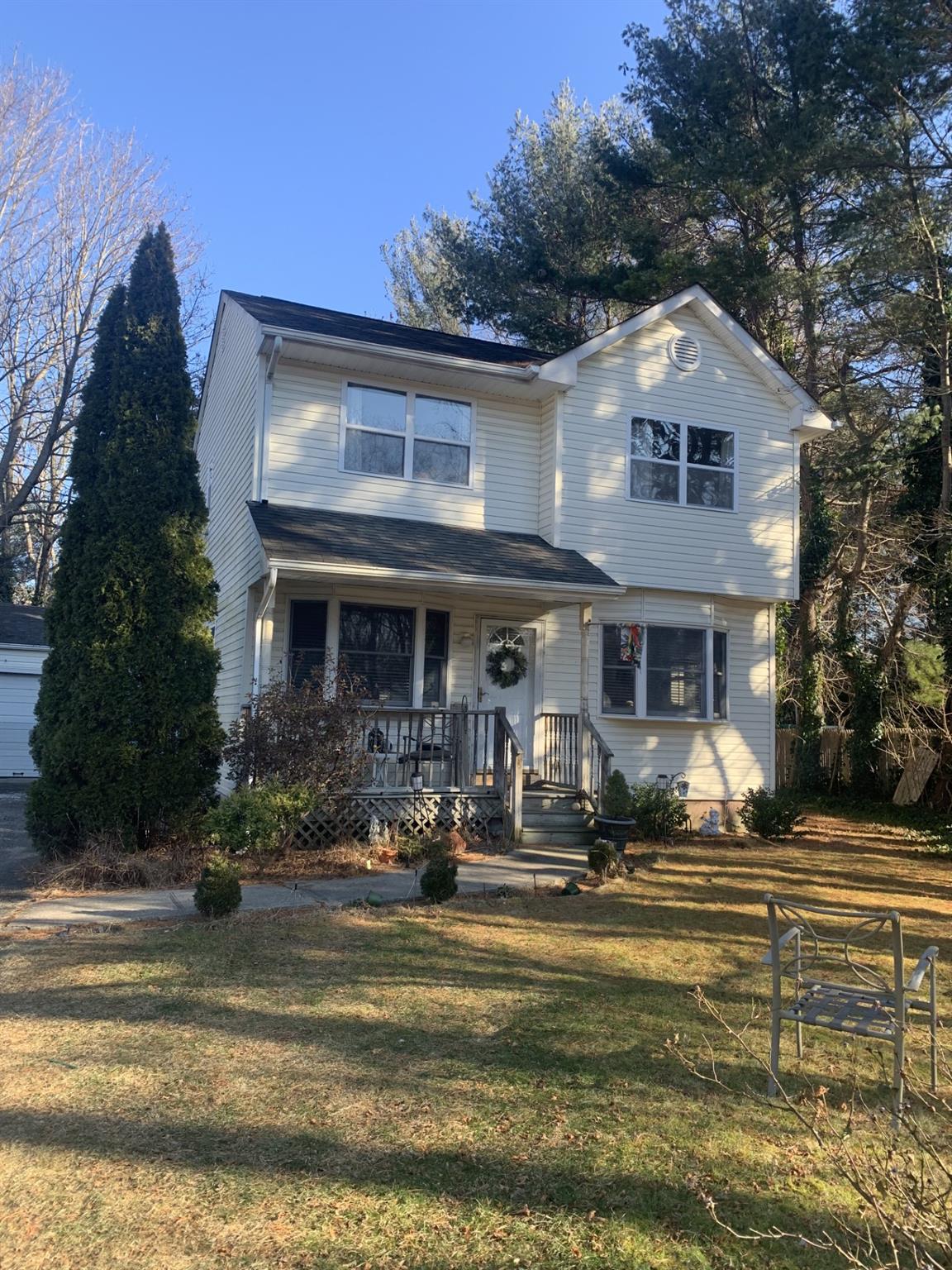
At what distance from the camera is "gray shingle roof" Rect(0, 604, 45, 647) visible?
21.0m

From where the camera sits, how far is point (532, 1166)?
3.58 m

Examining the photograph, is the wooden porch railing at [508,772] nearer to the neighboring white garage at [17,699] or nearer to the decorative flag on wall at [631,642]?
the decorative flag on wall at [631,642]

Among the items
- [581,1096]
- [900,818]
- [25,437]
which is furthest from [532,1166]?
[25,437]

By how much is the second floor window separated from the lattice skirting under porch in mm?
4558

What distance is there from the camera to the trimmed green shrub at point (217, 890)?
7375 mm

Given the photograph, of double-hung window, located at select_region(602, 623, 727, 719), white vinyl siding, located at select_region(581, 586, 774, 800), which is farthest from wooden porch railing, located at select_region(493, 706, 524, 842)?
double-hung window, located at select_region(602, 623, 727, 719)

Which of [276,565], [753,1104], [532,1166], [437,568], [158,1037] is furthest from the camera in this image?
[437,568]

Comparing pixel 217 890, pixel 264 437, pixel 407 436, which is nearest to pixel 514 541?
pixel 407 436

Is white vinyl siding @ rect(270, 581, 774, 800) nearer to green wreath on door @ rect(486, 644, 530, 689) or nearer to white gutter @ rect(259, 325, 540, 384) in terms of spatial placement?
green wreath on door @ rect(486, 644, 530, 689)

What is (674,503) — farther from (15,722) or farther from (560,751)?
(15,722)

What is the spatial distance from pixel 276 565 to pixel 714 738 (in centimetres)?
760

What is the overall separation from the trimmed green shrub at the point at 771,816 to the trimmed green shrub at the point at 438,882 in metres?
6.56

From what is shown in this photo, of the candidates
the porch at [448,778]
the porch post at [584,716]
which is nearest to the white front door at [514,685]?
the porch at [448,778]

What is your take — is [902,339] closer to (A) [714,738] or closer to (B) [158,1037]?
(A) [714,738]
